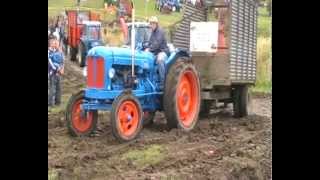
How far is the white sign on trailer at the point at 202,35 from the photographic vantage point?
523 centimetres

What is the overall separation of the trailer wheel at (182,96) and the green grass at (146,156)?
1.19 feet

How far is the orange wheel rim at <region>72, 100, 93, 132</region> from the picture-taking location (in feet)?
15.6

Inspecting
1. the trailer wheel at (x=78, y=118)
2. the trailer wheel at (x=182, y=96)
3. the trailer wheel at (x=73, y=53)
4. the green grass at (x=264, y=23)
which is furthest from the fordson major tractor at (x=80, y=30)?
the green grass at (x=264, y=23)

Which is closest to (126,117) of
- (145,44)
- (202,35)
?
(145,44)

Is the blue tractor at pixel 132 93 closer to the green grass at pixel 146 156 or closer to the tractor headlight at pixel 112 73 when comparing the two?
the tractor headlight at pixel 112 73

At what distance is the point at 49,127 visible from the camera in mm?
4531

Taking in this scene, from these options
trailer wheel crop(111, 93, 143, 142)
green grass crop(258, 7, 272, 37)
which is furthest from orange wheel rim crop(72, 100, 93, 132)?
green grass crop(258, 7, 272, 37)

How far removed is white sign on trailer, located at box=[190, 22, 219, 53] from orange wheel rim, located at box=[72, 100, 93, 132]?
3.29ft

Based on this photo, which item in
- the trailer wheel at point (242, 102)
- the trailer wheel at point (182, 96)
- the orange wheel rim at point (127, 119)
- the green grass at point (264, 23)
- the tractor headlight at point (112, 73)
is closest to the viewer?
the orange wheel rim at point (127, 119)
